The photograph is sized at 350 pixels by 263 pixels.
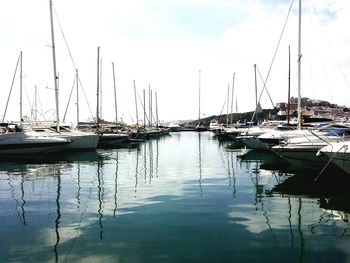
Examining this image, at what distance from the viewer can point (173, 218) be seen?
11031 mm

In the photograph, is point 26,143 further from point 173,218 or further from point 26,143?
point 173,218

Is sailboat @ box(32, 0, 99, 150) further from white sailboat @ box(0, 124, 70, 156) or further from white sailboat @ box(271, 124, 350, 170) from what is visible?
white sailboat @ box(271, 124, 350, 170)

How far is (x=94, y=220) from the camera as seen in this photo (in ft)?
35.1

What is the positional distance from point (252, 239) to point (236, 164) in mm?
16205

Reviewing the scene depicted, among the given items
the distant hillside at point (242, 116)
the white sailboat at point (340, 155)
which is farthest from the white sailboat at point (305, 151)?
the distant hillside at point (242, 116)

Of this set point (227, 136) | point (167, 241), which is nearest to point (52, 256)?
point (167, 241)

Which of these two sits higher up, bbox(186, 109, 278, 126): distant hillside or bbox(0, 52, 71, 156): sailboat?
bbox(186, 109, 278, 126): distant hillside

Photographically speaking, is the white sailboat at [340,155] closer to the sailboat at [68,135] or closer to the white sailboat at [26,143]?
the white sailboat at [26,143]

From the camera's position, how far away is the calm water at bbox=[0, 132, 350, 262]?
8055 mm

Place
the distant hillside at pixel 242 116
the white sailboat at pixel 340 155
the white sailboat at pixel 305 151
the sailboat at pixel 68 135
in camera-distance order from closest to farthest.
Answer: the white sailboat at pixel 340 155 < the white sailboat at pixel 305 151 < the sailboat at pixel 68 135 < the distant hillside at pixel 242 116

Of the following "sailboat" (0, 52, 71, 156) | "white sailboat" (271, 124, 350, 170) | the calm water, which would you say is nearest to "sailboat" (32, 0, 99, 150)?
"sailboat" (0, 52, 71, 156)

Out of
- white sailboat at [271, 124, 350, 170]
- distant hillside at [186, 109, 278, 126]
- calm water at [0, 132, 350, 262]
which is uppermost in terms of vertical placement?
distant hillside at [186, 109, 278, 126]

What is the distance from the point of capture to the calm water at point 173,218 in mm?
8055

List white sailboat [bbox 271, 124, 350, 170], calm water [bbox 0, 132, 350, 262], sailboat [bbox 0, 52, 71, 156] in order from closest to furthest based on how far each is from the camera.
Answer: calm water [bbox 0, 132, 350, 262]
white sailboat [bbox 271, 124, 350, 170]
sailboat [bbox 0, 52, 71, 156]
